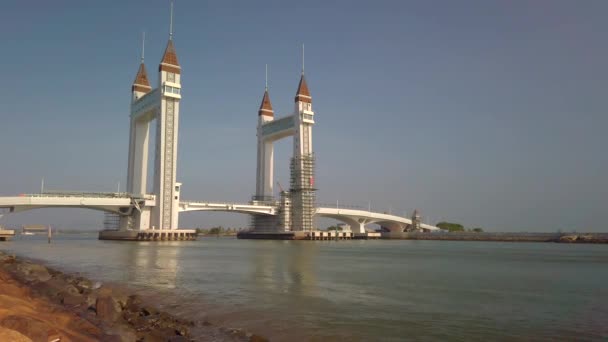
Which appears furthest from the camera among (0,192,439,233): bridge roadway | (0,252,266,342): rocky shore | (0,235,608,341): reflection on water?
(0,192,439,233): bridge roadway

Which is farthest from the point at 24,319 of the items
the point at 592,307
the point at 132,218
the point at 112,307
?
the point at 132,218

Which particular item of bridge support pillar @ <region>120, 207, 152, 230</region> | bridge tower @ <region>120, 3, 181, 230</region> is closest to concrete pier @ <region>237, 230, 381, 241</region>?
bridge tower @ <region>120, 3, 181, 230</region>

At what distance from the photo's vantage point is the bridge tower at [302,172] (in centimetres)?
8688

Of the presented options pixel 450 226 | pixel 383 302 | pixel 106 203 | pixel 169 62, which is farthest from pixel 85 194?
pixel 450 226

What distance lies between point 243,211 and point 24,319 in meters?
79.5

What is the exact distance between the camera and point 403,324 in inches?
470

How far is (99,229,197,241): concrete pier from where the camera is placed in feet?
222

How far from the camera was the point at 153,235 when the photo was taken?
67625 millimetres

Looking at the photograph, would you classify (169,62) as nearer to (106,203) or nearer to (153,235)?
(106,203)

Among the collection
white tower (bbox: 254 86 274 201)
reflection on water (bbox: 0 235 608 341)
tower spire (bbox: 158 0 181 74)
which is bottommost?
reflection on water (bbox: 0 235 608 341)

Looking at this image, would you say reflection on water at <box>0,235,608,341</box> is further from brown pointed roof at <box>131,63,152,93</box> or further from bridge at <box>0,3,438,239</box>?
brown pointed roof at <box>131,63,152,93</box>

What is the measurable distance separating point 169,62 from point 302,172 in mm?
29902

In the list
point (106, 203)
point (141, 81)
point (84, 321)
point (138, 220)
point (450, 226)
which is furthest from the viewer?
point (450, 226)

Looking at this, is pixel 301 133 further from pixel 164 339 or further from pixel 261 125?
pixel 164 339
